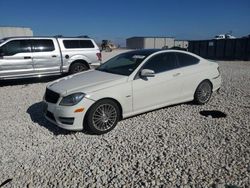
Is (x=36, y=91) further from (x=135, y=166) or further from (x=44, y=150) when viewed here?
(x=135, y=166)

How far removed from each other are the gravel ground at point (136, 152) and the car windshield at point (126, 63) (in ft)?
3.64

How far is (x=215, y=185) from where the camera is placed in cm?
307

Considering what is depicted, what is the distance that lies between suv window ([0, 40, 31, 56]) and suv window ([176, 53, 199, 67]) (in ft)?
19.9

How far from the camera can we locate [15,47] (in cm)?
903

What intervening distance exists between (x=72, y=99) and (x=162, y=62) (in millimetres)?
2286

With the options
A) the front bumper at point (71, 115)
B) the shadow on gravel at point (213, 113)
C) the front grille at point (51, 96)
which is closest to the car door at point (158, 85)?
the shadow on gravel at point (213, 113)

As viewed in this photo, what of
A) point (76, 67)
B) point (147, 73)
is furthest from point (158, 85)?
point (76, 67)

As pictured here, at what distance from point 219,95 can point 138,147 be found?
437 centimetres

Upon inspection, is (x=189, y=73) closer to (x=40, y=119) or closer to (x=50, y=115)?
(x=50, y=115)

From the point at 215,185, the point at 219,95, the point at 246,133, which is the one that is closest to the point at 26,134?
the point at 215,185

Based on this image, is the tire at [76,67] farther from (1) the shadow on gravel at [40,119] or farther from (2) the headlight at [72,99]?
(2) the headlight at [72,99]

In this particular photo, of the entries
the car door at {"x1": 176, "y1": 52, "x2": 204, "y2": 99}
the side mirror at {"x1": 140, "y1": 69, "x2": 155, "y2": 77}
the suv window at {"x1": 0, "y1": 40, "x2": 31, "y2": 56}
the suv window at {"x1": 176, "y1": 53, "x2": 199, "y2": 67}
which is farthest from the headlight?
the suv window at {"x1": 0, "y1": 40, "x2": 31, "y2": 56}

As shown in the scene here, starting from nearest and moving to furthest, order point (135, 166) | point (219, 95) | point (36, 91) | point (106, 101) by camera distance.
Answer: point (135, 166) < point (106, 101) < point (219, 95) < point (36, 91)

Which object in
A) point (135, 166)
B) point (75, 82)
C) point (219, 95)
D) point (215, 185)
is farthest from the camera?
point (219, 95)
